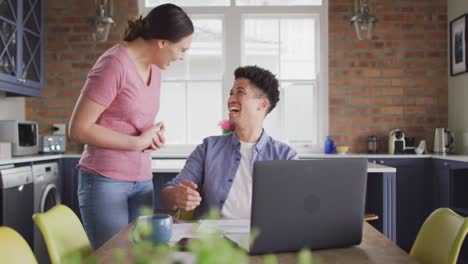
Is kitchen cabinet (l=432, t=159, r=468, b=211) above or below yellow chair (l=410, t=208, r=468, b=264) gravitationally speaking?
below

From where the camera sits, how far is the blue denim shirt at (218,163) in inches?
74.3

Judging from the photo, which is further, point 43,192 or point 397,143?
point 397,143

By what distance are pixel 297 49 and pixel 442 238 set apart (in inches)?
153

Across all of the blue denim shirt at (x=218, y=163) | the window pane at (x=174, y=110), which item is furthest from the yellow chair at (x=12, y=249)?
the window pane at (x=174, y=110)

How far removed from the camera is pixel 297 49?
5086 mm

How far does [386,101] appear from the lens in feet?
16.1

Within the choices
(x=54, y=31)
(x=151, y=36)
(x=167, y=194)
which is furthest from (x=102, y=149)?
(x=54, y=31)

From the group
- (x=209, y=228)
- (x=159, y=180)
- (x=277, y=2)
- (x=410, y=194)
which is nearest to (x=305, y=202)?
(x=209, y=228)

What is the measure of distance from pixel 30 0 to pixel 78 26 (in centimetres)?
57

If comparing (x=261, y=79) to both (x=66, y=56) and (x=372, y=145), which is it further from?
(x=66, y=56)

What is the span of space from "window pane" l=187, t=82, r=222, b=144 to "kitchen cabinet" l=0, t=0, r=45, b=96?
59.5 inches

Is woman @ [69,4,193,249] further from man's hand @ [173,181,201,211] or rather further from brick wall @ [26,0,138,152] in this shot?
brick wall @ [26,0,138,152]

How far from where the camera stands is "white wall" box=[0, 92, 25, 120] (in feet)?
15.1

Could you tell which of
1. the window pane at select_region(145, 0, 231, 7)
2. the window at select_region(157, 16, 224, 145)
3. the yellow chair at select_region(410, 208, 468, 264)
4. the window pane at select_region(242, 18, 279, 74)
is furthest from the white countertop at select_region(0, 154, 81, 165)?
the yellow chair at select_region(410, 208, 468, 264)
